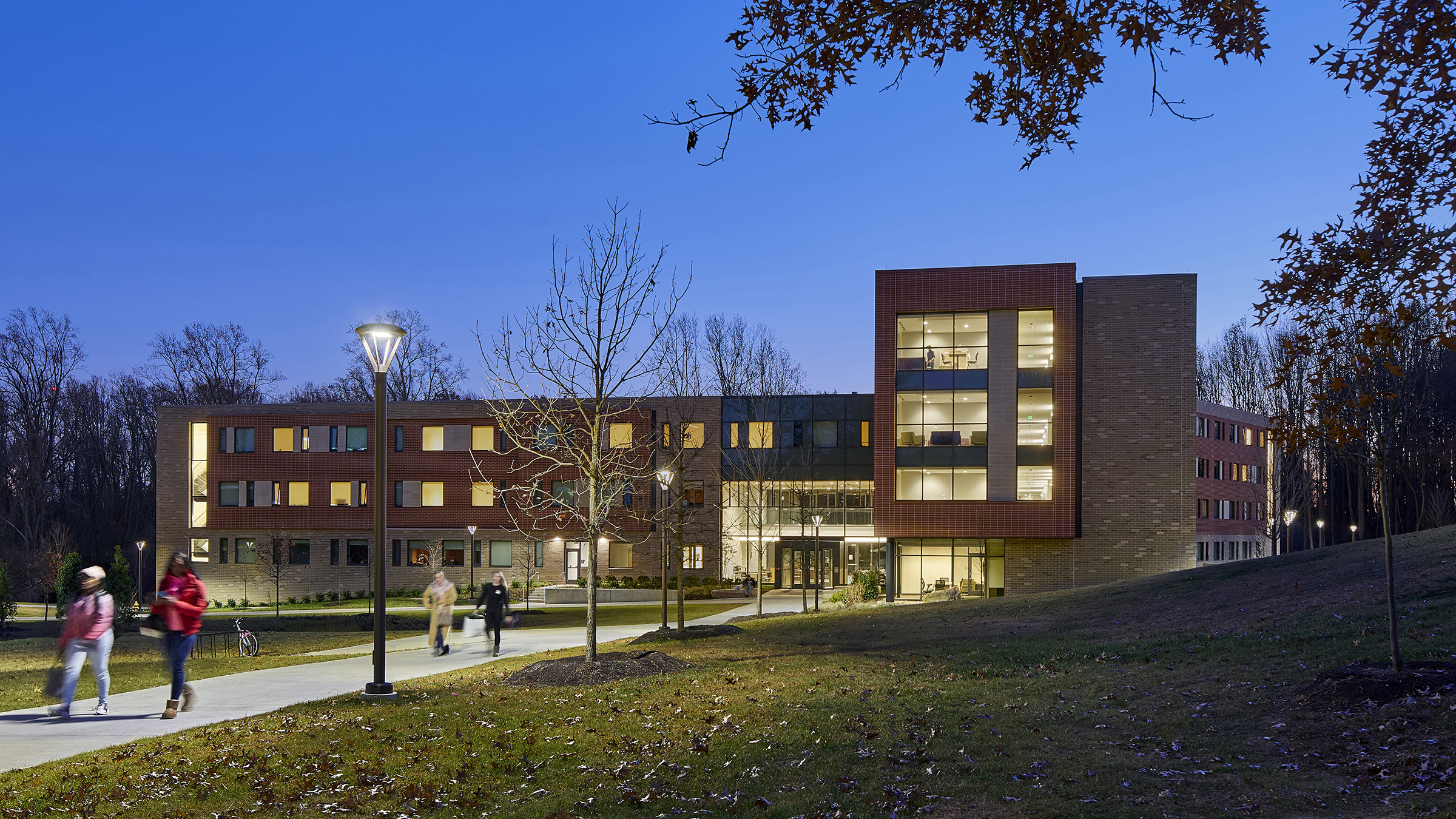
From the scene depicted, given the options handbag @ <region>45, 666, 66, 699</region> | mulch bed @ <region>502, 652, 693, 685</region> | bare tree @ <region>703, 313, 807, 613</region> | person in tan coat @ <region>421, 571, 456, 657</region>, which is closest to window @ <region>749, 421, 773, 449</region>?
bare tree @ <region>703, 313, 807, 613</region>

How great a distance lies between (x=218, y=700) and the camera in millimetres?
13883

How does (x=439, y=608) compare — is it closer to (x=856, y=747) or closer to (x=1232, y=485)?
(x=856, y=747)

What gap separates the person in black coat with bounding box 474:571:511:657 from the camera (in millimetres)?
22125

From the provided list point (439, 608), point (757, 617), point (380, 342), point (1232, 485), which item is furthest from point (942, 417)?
point (380, 342)

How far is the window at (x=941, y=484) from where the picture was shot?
42.5m

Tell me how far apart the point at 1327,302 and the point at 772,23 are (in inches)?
185

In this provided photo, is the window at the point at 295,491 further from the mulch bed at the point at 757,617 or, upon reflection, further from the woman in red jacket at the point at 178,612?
the woman in red jacket at the point at 178,612

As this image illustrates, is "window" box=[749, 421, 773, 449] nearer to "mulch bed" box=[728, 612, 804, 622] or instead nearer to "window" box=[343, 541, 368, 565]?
"mulch bed" box=[728, 612, 804, 622]

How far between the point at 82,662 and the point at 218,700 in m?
2.27

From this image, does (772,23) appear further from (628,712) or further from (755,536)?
(755,536)

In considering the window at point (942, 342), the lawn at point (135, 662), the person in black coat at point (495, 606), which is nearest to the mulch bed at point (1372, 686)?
the lawn at point (135, 662)

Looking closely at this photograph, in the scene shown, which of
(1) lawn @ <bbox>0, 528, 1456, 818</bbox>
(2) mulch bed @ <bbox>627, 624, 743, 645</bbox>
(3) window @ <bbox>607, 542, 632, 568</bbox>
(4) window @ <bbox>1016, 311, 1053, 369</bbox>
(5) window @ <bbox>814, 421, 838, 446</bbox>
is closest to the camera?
(1) lawn @ <bbox>0, 528, 1456, 818</bbox>

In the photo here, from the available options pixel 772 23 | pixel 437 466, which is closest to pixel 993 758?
pixel 772 23

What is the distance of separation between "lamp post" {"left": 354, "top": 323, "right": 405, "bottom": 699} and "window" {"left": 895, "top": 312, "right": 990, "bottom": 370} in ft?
106
